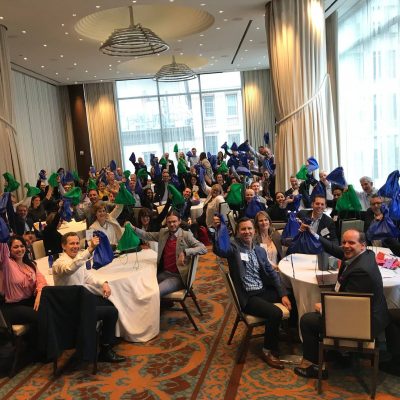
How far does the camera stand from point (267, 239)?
4973 millimetres

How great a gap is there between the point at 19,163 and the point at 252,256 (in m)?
7.86

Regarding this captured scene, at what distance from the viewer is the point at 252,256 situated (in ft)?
14.3

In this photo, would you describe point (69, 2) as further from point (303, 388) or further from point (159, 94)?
point (159, 94)

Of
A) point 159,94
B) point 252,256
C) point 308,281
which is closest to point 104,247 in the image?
point 252,256

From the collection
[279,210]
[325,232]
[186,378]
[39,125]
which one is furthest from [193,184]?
[39,125]

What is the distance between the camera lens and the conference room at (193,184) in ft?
12.9

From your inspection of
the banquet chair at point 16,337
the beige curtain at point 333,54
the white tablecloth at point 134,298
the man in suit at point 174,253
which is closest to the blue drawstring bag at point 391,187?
the man in suit at point 174,253

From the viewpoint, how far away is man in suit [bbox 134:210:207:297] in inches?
194

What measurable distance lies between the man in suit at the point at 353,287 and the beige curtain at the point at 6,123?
824 cm

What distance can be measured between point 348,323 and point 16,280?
315cm

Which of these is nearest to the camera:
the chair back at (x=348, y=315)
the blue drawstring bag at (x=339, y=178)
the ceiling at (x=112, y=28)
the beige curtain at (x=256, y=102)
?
the chair back at (x=348, y=315)

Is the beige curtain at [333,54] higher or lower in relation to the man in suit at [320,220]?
higher

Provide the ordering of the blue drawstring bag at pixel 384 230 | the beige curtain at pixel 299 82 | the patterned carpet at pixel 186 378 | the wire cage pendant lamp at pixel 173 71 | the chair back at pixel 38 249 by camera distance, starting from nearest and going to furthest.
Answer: the patterned carpet at pixel 186 378 < the blue drawstring bag at pixel 384 230 < the chair back at pixel 38 249 < the beige curtain at pixel 299 82 < the wire cage pendant lamp at pixel 173 71

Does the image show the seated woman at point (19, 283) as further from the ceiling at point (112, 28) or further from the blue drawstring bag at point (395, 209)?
the ceiling at point (112, 28)
